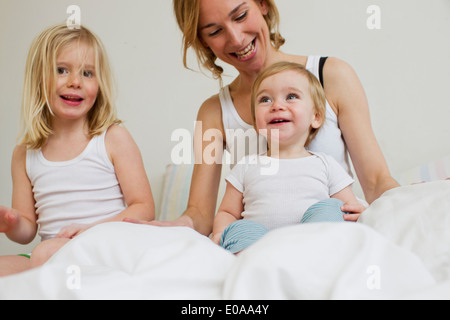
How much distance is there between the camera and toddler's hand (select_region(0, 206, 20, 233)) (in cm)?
119

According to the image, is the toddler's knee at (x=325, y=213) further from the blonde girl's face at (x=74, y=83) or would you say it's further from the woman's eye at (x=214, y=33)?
the blonde girl's face at (x=74, y=83)

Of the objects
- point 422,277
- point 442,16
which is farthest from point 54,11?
point 422,277

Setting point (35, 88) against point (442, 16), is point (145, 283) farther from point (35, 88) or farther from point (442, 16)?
point (442, 16)

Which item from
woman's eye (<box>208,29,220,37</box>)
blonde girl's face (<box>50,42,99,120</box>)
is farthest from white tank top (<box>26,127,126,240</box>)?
woman's eye (<box>208,29,220,37</box>)

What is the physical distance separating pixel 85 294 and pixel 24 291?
0.08 meters

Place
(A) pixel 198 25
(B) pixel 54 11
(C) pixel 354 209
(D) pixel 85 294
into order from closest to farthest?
(D) pixel 85 294 → (C) pixel 354 209 → (A) pixel 198 25 → (B) pixel 54 11

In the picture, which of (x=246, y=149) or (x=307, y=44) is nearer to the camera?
(x=246, y=149)

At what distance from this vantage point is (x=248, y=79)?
59.0 inches

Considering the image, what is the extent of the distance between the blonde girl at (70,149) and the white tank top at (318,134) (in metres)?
0.31

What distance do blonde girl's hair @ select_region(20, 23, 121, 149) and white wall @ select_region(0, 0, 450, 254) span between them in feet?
2.94

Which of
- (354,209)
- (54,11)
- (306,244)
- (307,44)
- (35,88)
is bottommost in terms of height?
(354,209)

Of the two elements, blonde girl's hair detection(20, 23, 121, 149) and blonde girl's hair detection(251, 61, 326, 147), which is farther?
blonde girl's hair detection(20, 23, 121, 149)

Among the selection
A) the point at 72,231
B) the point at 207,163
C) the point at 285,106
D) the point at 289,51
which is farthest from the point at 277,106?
the point at 289,51

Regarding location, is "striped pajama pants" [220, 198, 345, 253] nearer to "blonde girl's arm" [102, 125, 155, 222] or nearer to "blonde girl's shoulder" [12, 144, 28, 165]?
"blonde girl's arm" [102, 125, 155, 222]
